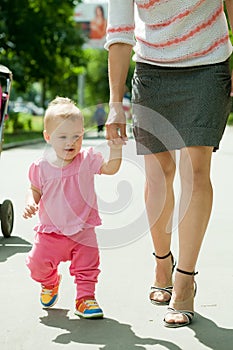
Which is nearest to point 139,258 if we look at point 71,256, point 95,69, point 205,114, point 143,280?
point 143,280

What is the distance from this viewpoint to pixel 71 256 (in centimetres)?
479

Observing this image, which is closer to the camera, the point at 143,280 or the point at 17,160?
the point at 143,280

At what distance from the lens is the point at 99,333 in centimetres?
434

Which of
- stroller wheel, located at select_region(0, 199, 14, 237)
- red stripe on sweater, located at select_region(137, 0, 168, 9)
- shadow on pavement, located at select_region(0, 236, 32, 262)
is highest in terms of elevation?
red stripe on sweater, located at select_region(137, 0, 168, 9)

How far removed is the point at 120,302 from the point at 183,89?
4.10 feet

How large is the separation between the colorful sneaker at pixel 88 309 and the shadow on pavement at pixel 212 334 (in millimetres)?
492

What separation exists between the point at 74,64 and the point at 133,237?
31774 mm

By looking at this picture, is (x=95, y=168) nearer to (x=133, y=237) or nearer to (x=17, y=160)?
(x=133, y=237)

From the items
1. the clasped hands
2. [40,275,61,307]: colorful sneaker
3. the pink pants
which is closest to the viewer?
the clasped hands

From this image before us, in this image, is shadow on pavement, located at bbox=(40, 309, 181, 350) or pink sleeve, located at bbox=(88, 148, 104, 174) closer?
shadow on pavement, located at bbox=(40, 309, 181, 350)

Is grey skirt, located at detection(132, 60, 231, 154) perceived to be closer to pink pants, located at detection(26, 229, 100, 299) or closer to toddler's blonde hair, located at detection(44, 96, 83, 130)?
toddler's blonde hair, located at detection(44, 96, 83, 130)

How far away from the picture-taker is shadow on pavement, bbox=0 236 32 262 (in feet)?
21.4

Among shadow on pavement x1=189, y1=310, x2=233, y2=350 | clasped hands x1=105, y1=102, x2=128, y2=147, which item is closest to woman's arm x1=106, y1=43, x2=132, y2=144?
clasped hands x1=105, y1=102, x2=128, y2=147

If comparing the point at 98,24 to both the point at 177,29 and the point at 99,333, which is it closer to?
the point at 177,29
